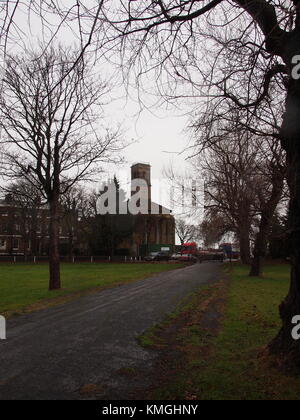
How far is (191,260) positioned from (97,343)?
55746 millimetres

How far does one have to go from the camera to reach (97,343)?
8.12 metres

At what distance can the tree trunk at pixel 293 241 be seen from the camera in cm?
570

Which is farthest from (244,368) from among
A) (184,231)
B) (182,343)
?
(184,231)

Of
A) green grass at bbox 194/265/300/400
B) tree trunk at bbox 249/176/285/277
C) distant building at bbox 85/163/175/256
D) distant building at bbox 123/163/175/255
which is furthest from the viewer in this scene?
distant building at bbox 123/163/175/255

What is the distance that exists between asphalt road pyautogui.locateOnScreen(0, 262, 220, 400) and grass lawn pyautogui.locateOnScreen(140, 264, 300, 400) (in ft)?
1.73

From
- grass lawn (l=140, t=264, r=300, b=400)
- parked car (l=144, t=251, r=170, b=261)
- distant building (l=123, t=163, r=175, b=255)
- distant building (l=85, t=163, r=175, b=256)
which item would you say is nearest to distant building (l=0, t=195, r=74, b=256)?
distant building (l=85, t=163, r=175, b=256)

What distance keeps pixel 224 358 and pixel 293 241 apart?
2360 millimetres

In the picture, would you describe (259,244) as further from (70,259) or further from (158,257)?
(70,259)

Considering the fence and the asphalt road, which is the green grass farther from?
the fence

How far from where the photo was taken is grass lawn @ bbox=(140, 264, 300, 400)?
16.6ft

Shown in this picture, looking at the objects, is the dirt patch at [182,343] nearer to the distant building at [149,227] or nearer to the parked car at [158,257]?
the parked car at [158,257]

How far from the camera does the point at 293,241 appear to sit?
584 centimetres

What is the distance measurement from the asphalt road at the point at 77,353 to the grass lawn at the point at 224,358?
0.53 meters

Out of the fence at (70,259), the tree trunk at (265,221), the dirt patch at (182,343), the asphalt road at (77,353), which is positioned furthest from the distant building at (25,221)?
the dirt patch at (182,343)
